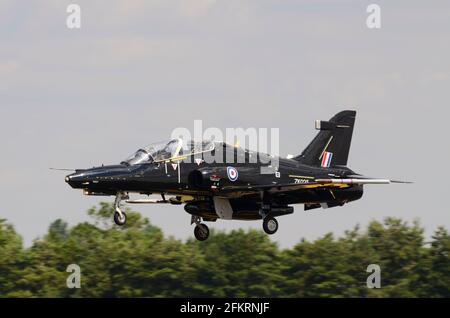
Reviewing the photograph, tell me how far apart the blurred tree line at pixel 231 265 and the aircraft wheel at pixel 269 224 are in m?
26.3

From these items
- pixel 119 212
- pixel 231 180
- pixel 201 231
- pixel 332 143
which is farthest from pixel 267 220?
pixel 119 212

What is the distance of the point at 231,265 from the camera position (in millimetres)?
82875

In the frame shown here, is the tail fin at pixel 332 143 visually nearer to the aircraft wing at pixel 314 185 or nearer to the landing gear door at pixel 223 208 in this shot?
the aircraft wing at pixel 314 185

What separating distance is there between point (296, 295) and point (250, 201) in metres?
28.5

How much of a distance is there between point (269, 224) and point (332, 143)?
5.23m

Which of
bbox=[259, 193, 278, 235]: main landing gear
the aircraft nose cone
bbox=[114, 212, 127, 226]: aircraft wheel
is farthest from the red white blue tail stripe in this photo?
the aircraft nose cone

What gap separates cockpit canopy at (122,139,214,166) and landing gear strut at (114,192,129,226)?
1.17m

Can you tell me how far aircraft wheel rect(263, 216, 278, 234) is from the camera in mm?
52531

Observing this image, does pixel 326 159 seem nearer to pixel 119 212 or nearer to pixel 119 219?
pixel 119 212

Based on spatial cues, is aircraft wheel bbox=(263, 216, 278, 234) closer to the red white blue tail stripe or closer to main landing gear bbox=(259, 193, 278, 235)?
main landing gear bbox=(259, 193, 278, 235)

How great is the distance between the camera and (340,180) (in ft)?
172

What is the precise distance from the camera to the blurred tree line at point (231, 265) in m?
79.8

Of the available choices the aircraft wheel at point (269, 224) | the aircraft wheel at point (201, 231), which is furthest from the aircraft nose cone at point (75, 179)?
the aircraft wheel at point (269, 224)
